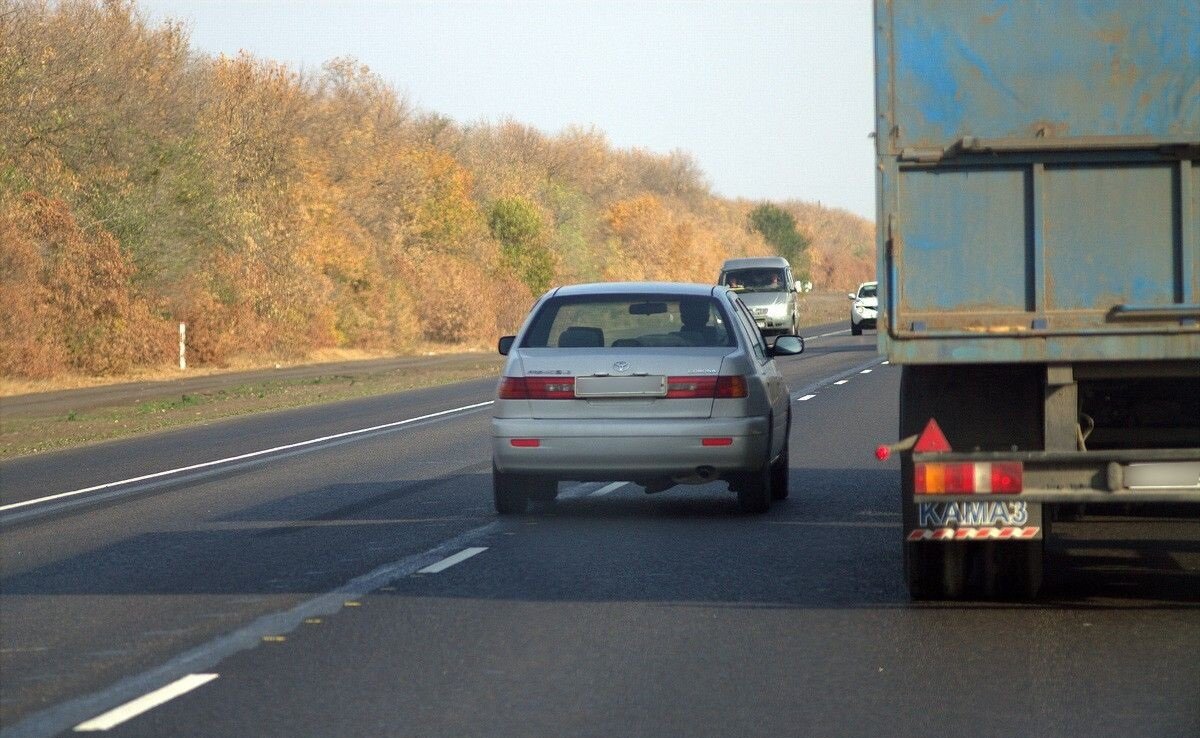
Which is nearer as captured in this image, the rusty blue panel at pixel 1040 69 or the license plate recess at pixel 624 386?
the rusty blue panel at pixel 1040 69

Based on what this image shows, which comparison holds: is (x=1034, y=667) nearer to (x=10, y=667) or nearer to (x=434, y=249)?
(x=10, y=667)

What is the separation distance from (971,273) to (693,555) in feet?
11.2

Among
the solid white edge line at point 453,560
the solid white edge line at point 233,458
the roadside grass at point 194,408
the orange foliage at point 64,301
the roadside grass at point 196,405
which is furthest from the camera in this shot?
the orange foliage at point 64,301

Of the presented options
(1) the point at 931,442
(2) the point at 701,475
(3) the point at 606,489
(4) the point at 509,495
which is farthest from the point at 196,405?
(1) the point at 931,442

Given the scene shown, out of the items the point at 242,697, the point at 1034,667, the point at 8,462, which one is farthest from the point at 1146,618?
the point at 8,462

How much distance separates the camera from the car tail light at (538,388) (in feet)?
39.3

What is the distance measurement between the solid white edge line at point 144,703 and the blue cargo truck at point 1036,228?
10.5ft

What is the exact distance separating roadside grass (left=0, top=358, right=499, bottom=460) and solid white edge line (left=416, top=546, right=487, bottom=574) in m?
11.0

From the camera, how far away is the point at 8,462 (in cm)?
1931

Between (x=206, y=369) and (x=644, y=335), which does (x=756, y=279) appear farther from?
(x=644, y=335)

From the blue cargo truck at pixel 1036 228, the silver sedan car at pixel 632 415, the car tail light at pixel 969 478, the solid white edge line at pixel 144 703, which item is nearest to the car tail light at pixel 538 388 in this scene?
the silver sedan car at pixel 632 415

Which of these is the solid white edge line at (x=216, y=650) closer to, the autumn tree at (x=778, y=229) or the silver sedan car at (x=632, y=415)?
the silver sedan car at (x=632, y=415)

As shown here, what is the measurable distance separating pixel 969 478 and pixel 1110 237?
120cm

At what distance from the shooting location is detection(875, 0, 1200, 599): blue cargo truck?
7578mm
